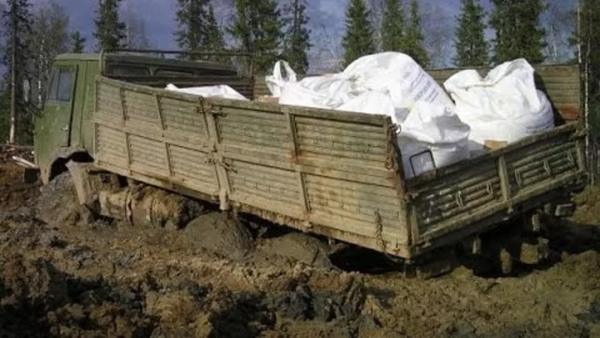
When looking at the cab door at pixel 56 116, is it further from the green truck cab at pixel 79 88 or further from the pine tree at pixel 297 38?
the pine tree at pixel 297 38

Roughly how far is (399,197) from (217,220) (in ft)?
8.87

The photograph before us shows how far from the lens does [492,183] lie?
261 inches

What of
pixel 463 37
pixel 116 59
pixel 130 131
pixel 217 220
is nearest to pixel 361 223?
pixel 217 220

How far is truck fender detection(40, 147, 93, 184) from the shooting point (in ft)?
31.6

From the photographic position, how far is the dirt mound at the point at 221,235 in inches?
309

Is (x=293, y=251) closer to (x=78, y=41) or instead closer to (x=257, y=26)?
(x=257, y=26)

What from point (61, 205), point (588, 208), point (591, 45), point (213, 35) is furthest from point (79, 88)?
point (213, 35)

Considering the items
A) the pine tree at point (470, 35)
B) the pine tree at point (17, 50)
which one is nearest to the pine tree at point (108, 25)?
the pine tree at point (17, 50)

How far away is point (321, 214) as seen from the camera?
6.58 metres

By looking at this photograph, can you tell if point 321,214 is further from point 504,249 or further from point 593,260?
point 593,260

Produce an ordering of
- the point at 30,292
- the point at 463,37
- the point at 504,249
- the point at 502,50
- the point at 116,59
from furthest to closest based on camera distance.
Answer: the point at 463,37 < the point at 502,50 < the point at 116,59 < the point at 504,249 < the point at 30,292

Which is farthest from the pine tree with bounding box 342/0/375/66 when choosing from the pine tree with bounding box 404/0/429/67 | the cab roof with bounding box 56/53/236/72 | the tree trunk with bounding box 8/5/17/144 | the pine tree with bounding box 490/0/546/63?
the cab roof with bounding box 56/53/236/72

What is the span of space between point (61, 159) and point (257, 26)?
27904 mm

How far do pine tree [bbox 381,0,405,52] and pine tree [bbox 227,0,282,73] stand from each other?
9.10 meters
